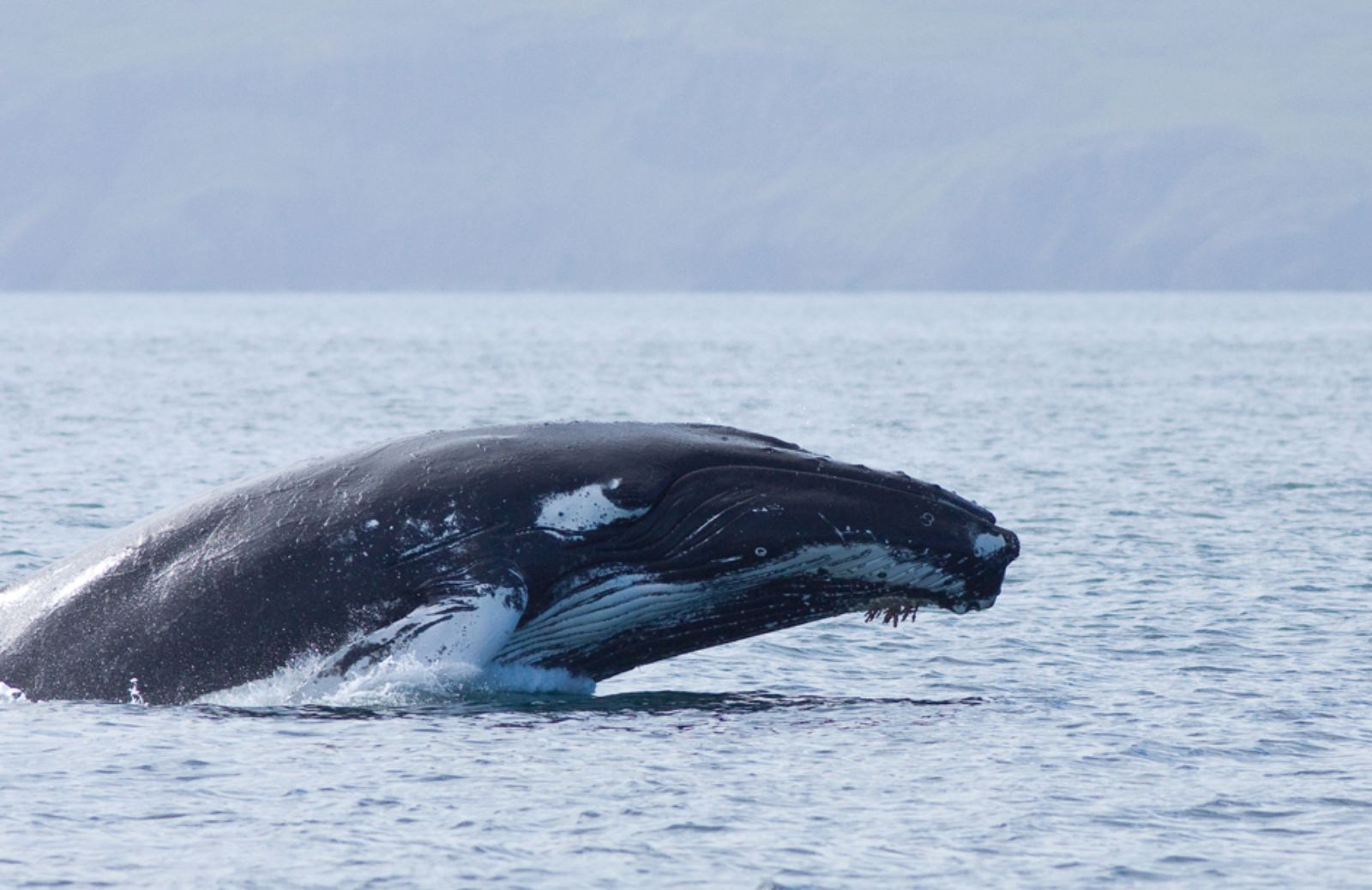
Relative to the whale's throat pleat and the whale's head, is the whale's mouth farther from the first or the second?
the whale's throat pleat

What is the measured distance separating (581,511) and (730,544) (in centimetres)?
110

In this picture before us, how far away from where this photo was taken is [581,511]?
1473 cm

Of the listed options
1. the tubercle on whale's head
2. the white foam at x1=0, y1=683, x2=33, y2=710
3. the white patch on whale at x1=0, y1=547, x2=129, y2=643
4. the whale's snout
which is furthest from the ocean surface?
the whale's snout

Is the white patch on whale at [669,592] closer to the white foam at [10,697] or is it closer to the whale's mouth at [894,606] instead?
the whale's mouth at [894,606]

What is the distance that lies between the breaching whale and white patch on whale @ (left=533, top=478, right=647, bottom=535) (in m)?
0.01

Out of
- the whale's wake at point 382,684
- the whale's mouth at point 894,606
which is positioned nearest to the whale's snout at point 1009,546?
the whale's mouth at point 894,606

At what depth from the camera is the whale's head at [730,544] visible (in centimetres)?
1484

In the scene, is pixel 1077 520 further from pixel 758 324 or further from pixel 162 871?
pixel 758 324

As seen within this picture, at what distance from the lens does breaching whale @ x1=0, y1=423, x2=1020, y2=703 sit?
47.6ft

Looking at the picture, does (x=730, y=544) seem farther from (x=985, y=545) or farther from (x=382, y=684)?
(x=382, y=684)

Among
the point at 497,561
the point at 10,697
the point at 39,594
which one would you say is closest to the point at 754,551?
the point at 497,561

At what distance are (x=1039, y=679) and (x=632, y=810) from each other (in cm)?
635

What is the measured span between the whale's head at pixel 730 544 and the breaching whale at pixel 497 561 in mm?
14

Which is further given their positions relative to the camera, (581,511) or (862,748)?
(862,748)
